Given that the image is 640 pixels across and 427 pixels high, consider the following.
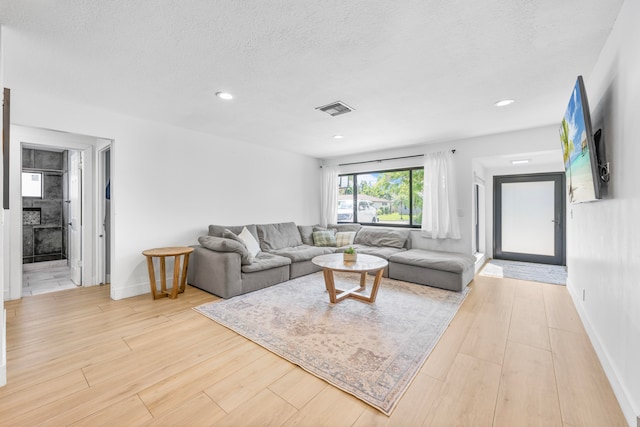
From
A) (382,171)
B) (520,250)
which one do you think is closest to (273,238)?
(382,171)

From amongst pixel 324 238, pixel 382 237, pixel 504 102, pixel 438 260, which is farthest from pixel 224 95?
pixel 382 237

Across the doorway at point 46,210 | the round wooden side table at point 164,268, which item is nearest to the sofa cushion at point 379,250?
the round wooden side table at point 164,268

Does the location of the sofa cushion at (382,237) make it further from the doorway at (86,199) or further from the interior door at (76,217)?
the interior door at (76,217)

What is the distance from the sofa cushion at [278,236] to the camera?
490 cm

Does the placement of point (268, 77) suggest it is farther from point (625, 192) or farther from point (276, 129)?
point (625, 192)

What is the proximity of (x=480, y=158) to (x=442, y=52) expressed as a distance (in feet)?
10.3

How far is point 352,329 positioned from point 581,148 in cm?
236

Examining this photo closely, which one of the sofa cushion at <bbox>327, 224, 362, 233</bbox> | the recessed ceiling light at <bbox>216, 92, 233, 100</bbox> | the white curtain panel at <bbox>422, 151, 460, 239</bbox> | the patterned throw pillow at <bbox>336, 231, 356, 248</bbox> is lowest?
the patterned throw pillow at <bbox>336, 231, 356, 248</bbox>

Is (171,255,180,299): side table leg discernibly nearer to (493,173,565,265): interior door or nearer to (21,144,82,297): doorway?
(21,144,82,297): doorway

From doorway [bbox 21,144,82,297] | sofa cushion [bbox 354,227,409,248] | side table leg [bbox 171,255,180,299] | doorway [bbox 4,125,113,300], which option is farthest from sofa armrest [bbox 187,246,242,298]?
doorway [bbox 21,144,82,297]

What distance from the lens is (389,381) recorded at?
184 cm

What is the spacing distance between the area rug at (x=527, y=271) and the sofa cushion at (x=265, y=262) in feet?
11.8

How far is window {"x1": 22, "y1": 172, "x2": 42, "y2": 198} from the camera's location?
5.40 meters

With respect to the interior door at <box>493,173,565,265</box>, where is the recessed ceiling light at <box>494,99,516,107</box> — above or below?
above
